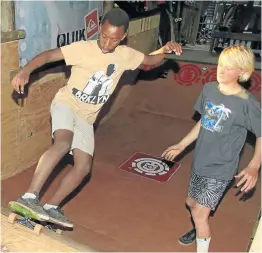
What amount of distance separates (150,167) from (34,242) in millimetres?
3180

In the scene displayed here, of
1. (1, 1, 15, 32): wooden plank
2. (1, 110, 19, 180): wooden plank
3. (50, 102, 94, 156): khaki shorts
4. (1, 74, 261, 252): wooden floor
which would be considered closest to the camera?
(50, 102, 94, 156): khaki shorts

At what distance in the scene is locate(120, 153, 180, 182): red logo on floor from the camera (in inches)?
215

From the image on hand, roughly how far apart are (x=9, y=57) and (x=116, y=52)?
160 cm

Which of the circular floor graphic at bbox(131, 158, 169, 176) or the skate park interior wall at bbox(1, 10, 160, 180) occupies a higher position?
the skate park interior wall at bbox(1, 10, 160, 180)

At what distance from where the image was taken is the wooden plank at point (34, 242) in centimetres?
263

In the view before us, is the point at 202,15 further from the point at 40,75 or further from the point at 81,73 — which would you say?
the point at 81,73

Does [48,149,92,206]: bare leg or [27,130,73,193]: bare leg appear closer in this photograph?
[27,130,73,193]: bare leg

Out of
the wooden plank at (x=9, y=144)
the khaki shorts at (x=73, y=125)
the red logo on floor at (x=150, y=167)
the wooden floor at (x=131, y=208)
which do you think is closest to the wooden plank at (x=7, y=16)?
the wooden plank at (x=9, y=144)

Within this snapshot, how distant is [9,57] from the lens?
4477 mm

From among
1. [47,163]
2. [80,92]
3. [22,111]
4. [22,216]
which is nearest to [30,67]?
[80,92]

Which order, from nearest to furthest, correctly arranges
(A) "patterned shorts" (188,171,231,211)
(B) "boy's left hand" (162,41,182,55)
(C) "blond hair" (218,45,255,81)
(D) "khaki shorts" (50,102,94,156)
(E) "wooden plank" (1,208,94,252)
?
(E) "wooden plank" (1,208,94,252) < (C) "blond hair" (218,45,255,81) < (A) "patterned shorts" (188,171,231,211) < (D) "khaki shorts" (50,102,94,156) < (B) "boy's left hand" (162,41,182,55)

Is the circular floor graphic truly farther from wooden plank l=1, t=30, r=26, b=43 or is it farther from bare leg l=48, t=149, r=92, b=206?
wooden plank l=1, t=30, r=26, b=43

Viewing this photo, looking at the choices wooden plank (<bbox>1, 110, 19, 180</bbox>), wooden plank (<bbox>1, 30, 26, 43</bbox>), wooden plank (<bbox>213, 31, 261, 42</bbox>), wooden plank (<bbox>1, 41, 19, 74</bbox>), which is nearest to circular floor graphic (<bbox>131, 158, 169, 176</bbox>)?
wooden plank (<bbox>1, 110, 19, 180</bbox>)

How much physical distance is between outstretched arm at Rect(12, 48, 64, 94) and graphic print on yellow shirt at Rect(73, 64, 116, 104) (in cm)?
37
